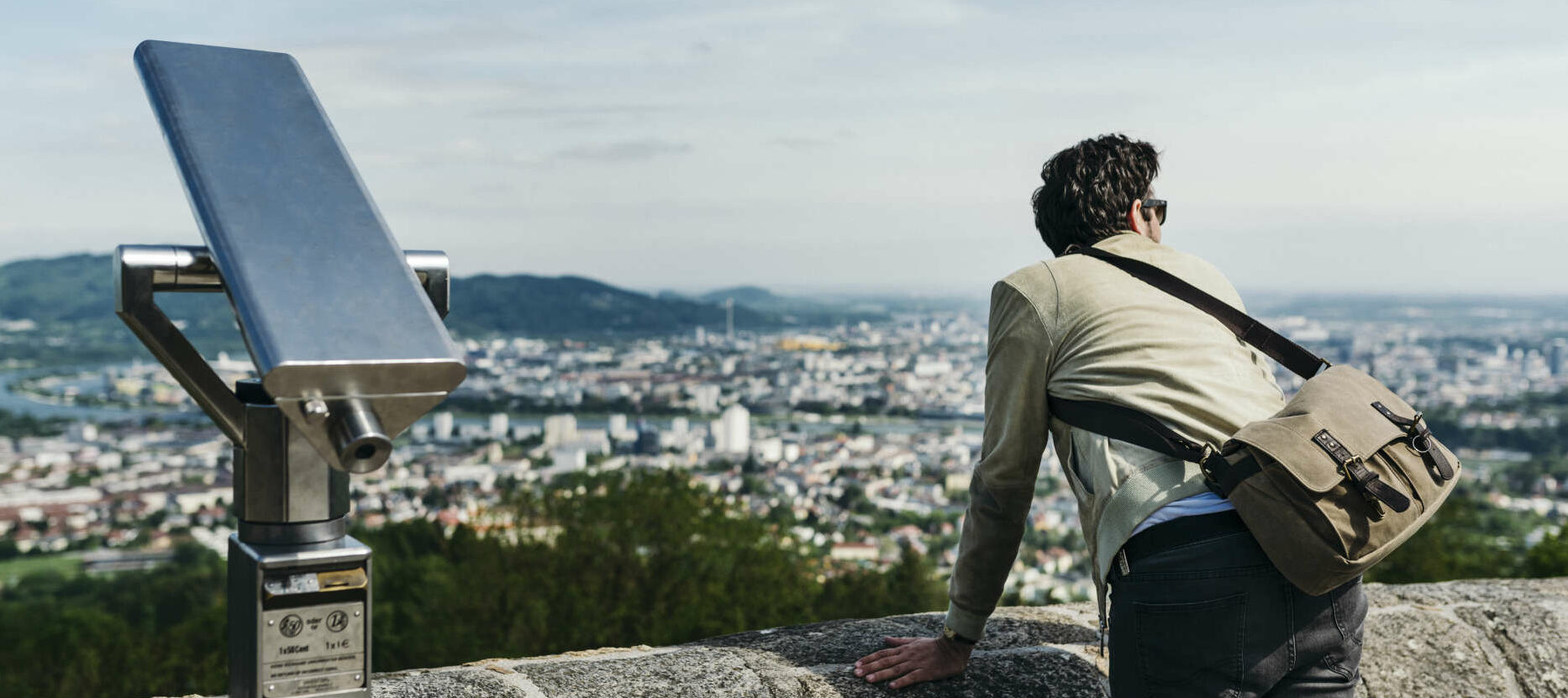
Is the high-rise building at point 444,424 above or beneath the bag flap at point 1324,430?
beneath

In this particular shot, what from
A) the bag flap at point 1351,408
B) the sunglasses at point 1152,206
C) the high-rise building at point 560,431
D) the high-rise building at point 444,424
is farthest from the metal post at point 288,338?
the high-rise building at point 444,424

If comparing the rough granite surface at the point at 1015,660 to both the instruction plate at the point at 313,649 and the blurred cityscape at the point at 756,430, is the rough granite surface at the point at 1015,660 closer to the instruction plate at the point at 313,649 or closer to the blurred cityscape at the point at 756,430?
the instruction plate at the point at 313,649

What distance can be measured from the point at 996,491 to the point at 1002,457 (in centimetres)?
7

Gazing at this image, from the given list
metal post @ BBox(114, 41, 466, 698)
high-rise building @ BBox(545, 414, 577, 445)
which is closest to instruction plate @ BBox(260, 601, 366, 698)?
metal post @ BBox(114, 41, 466, 698)

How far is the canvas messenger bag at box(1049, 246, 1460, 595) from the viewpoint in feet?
5.30

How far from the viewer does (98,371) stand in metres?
57.6

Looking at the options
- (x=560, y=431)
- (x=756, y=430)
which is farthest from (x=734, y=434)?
(x=560, y=431)

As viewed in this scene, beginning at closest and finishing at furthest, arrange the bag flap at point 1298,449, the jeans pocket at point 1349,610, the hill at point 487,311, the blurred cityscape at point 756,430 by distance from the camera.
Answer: the bag flap at point 1298,449 → the jeans pocket at point 1349,610 → the blurred cityscape at point 756,430 → the hill at point 487,311

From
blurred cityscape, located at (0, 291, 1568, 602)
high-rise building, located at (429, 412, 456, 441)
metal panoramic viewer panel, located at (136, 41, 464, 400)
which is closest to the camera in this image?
metal panoramic viewer panel, located at (136, 41, 464, 400)

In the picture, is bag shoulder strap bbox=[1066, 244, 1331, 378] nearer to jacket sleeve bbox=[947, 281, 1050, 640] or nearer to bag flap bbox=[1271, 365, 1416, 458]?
bag flap bbox=[1271, 365, 1416, 458]

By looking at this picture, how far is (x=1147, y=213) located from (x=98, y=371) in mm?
64978

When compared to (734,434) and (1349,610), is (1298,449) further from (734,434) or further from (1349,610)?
(734,434)

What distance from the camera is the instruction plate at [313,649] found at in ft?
3.15

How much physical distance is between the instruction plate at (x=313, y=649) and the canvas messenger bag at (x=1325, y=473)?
1.17m
